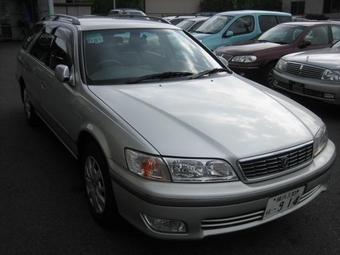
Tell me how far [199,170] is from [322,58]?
14.9ft

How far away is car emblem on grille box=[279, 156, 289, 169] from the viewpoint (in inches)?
97.3

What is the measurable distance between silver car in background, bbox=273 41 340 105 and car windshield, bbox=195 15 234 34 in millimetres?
4187

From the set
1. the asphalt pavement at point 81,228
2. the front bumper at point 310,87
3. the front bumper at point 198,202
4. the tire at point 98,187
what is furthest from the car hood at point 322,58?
the tire at point 98,187

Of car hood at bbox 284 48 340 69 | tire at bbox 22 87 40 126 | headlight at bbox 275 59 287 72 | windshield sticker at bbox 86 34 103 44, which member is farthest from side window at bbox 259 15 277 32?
windshield sticker at bbox 86 34 103 44

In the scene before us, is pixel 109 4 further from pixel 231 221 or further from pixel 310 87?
pixel 231 221

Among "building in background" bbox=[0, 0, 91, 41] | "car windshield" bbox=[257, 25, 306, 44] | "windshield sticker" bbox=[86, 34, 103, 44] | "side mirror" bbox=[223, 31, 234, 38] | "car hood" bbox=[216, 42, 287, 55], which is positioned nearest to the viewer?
"windshield sticker" bbox=[86, 34, 103, 44]

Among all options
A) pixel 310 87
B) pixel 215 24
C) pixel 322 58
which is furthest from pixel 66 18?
pixel 215 24

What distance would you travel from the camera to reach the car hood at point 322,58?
566 centimetres

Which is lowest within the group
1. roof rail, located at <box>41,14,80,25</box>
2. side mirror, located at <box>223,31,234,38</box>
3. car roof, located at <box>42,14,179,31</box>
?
side mirror, located at <box>223,31,234,38</box>

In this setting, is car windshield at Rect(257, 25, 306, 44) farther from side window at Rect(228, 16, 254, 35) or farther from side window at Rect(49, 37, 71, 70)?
side window at Rect(49, 37, 71, 70)

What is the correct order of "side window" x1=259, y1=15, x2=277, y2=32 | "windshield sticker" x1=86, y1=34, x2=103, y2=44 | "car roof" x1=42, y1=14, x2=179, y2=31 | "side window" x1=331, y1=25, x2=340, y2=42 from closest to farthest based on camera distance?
"windshield sticker" x1=86, y1=34, x2=103, y2=44 < "car roof" x1=42, y1=14, x2=179, y2=31 < "side window" x1=331, y1=25, x2=340, y2=42 < "side window" x1=259, y1=15, x2=277, y2=32

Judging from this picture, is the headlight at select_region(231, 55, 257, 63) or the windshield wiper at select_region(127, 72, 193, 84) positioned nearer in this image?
the windshield wiper at select_region(127, 72, 193, 84)

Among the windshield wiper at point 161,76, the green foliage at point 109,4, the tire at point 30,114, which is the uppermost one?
the green foliage at point 109,4

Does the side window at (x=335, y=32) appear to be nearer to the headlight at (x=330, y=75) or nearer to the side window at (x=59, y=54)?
the headlight at (x=330, y=75)
